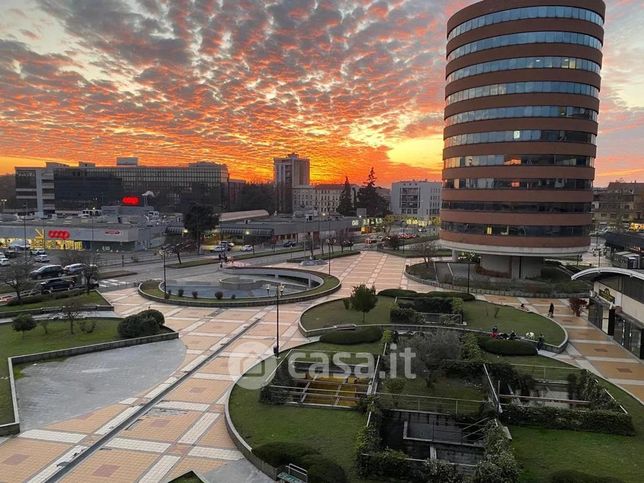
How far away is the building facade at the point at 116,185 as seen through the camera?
16112 centimetres

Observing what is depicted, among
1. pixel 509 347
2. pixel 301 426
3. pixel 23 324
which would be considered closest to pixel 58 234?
pixel 23 324

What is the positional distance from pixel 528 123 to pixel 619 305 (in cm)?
2540

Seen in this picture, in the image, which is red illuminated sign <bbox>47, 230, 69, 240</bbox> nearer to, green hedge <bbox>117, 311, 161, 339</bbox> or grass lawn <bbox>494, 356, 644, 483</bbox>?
green hedge <bbox>117, 311, 161, 339</bbox>

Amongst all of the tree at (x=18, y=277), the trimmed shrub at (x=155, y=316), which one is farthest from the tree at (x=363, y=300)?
the tree at (x=18, y=277)

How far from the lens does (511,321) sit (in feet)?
123

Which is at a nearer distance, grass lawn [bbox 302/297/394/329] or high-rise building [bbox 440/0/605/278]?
grass lawn [bbox 302/297/394/329]

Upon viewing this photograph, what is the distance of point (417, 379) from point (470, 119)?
40307 mm

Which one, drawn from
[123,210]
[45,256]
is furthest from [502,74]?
[123,210]

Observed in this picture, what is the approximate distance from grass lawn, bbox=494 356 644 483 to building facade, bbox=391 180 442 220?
16582 cm

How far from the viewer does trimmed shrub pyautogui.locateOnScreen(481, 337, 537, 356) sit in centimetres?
2991

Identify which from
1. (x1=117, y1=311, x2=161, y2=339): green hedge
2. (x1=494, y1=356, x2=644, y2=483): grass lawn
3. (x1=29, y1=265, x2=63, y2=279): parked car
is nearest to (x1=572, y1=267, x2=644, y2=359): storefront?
(x1=494, y1=356, x2=644, y2=483): grass lawn

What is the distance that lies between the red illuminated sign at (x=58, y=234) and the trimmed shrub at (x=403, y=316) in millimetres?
70315

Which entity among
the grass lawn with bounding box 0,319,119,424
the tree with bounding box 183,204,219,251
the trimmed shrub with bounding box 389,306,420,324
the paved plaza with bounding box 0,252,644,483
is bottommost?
the paved plaza with bounding box 0,252,644,483

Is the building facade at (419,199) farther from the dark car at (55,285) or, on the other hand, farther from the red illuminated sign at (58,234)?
the dark car at (55,285)
